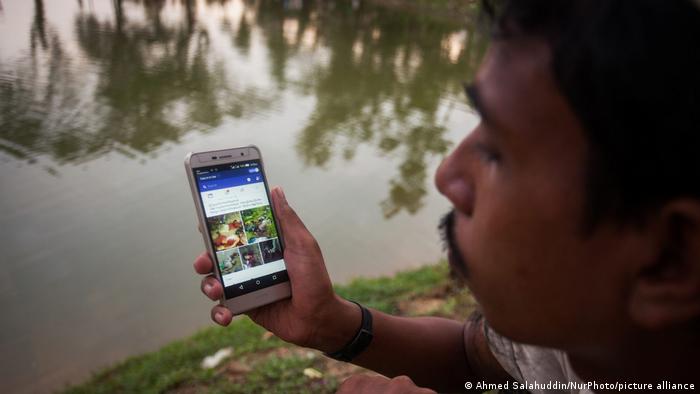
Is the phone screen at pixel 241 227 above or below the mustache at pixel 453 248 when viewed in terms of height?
below

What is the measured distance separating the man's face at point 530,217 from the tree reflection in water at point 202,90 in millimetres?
2434

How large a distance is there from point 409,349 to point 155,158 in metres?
5.97

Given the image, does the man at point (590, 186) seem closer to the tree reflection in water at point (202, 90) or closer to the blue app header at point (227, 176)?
the blue app header at point (227, 176)

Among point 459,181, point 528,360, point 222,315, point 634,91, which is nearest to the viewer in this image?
point 634,91

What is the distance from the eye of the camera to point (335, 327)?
5.35 feet

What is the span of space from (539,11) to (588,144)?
25cm

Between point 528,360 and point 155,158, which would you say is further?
point 155,158

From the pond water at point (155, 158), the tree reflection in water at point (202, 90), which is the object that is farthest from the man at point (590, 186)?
the pond water at point (155, 158)

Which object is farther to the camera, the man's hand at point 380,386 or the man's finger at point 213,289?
the man's finger at point 213,289

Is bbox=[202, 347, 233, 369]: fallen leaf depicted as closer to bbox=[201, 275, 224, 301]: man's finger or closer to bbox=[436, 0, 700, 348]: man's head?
bbox=[201, 275, 224, 301]: man's finger

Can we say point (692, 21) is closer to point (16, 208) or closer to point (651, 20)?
point (651, 20)

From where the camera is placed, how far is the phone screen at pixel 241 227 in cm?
169

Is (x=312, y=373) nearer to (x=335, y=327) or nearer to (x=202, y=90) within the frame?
(x=335, y=327)

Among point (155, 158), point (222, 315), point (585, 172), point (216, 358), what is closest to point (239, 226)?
point (222, 315)
